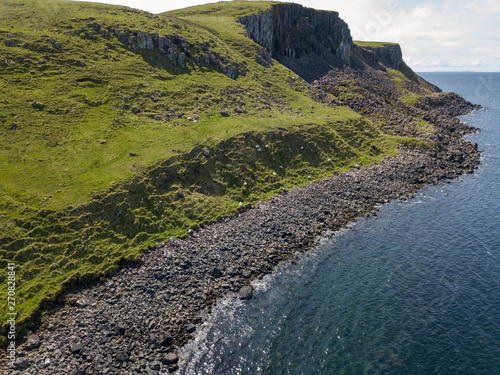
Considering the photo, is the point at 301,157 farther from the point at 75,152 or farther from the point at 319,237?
the point at 75,152

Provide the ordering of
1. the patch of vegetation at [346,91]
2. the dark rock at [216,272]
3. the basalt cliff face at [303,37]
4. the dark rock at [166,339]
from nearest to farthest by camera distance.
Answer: the dark rock at [166,339] → the dark rock at [216,272] → the patch of vegetation at [346,91] → the basalt cliff face at [303,37]

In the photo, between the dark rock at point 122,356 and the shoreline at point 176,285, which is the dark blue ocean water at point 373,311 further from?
the dark rock at point 122,356

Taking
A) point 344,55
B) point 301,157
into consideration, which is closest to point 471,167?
point 301,157

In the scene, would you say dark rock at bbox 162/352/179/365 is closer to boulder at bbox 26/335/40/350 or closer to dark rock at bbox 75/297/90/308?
dark rock at bbox 75/297/90/308

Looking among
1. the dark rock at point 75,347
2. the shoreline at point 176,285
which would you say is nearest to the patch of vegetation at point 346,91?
the shoreline at point 176,285

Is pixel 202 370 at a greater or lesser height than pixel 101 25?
lesser

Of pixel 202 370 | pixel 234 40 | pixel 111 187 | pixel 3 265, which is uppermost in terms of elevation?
pixel 234 40
